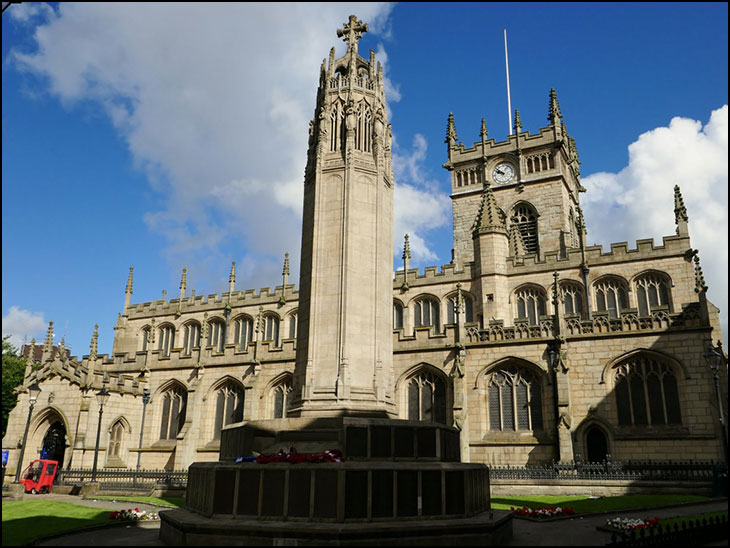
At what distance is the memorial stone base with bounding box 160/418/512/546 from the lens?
10047 mm

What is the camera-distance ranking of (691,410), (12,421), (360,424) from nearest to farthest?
(360,424)
(691,410)
(12,421)

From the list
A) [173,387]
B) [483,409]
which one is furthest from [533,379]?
[173,387]

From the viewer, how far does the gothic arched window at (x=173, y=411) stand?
36.2m

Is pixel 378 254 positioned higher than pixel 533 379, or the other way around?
pixel 378 254

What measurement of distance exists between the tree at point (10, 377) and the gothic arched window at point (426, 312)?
3055cm

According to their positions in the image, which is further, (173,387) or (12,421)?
(173,387)

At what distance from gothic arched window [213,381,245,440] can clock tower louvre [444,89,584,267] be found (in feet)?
68.3

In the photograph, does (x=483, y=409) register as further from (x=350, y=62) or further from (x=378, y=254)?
(x=350, y=62)

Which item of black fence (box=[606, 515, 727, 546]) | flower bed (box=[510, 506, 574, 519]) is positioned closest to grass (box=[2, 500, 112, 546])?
flower bed (box=[510, 506, 574, 519])

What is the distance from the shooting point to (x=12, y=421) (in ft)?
111

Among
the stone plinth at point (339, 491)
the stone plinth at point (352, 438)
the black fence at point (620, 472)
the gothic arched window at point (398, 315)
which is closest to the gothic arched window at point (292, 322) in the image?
the gothic arched window at point (398, 315)

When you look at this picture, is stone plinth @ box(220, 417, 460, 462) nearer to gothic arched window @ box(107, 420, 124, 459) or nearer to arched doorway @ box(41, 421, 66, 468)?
gothic arched window @ box(107, 420, 124, 459)

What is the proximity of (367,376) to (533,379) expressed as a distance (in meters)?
15.5

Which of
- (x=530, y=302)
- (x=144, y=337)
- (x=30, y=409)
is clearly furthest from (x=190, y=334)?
(x=530, y=302)
